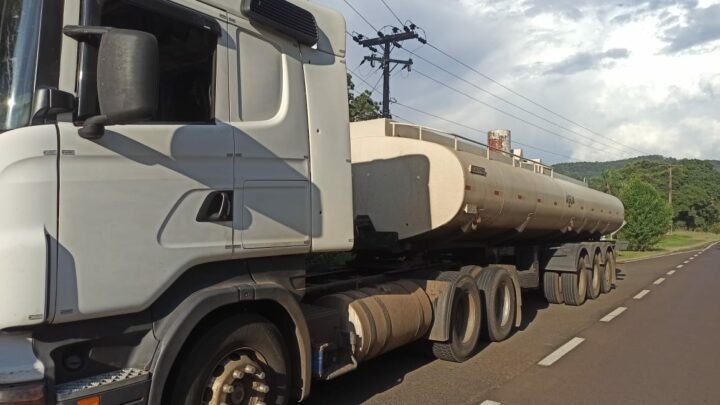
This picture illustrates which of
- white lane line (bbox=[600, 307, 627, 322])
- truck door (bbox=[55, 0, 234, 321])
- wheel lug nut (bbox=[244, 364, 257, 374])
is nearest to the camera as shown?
truck door (bbox=[55, 0, 234, 321])

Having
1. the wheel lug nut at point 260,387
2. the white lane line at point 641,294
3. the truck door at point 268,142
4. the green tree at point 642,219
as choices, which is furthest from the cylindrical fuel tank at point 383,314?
the green tree at point 642,219

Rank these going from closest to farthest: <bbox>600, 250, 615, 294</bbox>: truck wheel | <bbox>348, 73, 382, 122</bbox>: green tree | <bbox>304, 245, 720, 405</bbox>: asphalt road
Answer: <bbox>304, 245, 720, 405</bbox>: asphalt road, <bbox>600, 250, 615, 294</bbox>: truck wheel, <bbox>348, 73, 382, 122</bbox>: green tree

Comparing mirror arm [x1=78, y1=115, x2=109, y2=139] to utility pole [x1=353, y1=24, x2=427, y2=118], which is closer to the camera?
mirror arm [x1=78, y1=115, x2=109, y2=139]

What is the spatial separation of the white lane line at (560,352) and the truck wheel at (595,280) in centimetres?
466

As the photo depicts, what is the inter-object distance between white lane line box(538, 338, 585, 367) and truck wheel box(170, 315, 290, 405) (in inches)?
158

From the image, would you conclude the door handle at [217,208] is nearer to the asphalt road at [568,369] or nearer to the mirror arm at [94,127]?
the mirror arm at [94,127]

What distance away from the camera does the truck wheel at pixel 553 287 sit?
11609 mm

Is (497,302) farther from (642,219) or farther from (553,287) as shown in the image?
(642,219)

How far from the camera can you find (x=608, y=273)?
47.0 feet

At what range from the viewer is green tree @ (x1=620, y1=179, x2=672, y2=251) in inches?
1432

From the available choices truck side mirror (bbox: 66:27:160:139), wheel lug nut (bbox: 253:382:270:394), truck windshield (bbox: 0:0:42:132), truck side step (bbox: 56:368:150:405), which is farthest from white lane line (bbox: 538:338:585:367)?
truck windshield (bbox: 0:0:42:132)

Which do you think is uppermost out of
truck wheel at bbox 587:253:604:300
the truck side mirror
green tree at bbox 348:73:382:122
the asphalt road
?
green tree at bbox 348:73:382:122

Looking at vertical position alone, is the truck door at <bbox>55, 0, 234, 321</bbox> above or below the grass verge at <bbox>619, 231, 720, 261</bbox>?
above

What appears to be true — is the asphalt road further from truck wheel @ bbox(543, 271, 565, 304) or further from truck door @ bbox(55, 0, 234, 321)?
truck door @ bbox(55, 0, 234, 321)
